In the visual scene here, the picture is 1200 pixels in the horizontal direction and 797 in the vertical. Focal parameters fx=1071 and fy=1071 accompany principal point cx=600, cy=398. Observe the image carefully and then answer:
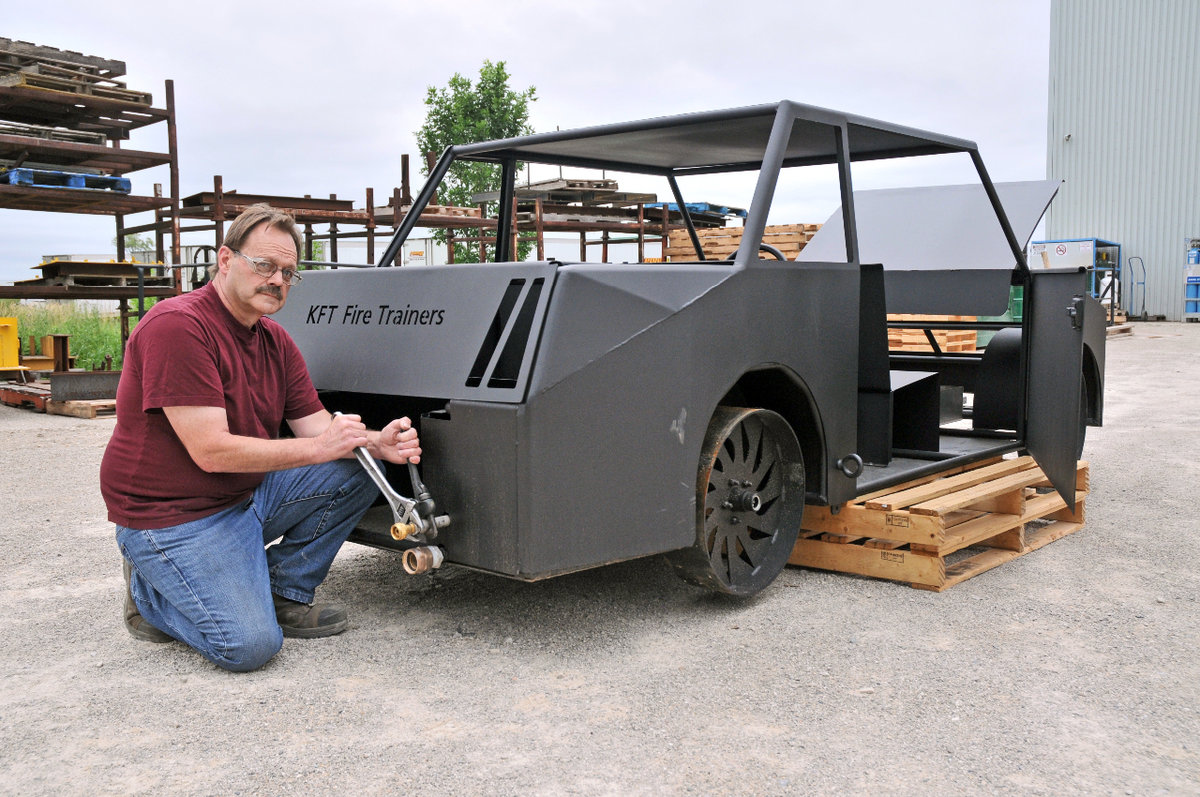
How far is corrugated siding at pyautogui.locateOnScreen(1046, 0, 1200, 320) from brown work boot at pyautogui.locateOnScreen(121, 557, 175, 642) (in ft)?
87.6

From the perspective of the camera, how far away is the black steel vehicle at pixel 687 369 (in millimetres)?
3100

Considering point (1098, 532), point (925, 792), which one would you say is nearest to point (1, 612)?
point (925, 792)

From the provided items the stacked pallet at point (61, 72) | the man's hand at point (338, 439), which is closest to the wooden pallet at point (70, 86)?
the stacked pallet at point (61, 72)

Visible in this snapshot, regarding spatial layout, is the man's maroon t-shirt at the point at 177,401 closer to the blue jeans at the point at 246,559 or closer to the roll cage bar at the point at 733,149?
the blue jeans at the point at 246,559

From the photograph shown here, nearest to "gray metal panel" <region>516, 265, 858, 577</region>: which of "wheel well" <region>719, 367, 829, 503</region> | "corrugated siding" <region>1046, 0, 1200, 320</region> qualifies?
"wheel well" <region>719, 367, 829, 503</region>

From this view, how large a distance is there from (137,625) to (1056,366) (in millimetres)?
4050

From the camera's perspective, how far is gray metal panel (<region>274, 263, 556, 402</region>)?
3258 mm

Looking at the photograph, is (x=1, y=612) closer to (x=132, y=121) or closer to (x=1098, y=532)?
(x=1098, y=532)

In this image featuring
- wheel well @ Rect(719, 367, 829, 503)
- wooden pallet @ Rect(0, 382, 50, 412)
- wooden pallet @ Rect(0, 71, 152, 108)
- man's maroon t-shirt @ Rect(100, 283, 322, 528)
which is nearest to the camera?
man's maroon t-shirt @ Rect(100, 283, 322, 528)

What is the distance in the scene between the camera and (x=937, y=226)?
593cm

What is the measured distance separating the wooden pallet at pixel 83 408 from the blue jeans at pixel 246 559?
7.81m

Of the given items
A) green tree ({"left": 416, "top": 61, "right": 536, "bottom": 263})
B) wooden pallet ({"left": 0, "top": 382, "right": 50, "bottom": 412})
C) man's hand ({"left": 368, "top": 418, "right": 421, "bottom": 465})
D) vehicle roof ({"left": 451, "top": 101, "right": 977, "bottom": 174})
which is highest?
green tree ({"left": 416, "top": 61, "right": 536, "bottom": 263})

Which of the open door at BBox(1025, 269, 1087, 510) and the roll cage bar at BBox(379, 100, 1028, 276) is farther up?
the roll cage bar at BBox(379, 100, 1028, 276)

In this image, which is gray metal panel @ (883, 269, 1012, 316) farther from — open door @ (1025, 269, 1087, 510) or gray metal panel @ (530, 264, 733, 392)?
gray metal panel @ (530, 264, 733, 392)
